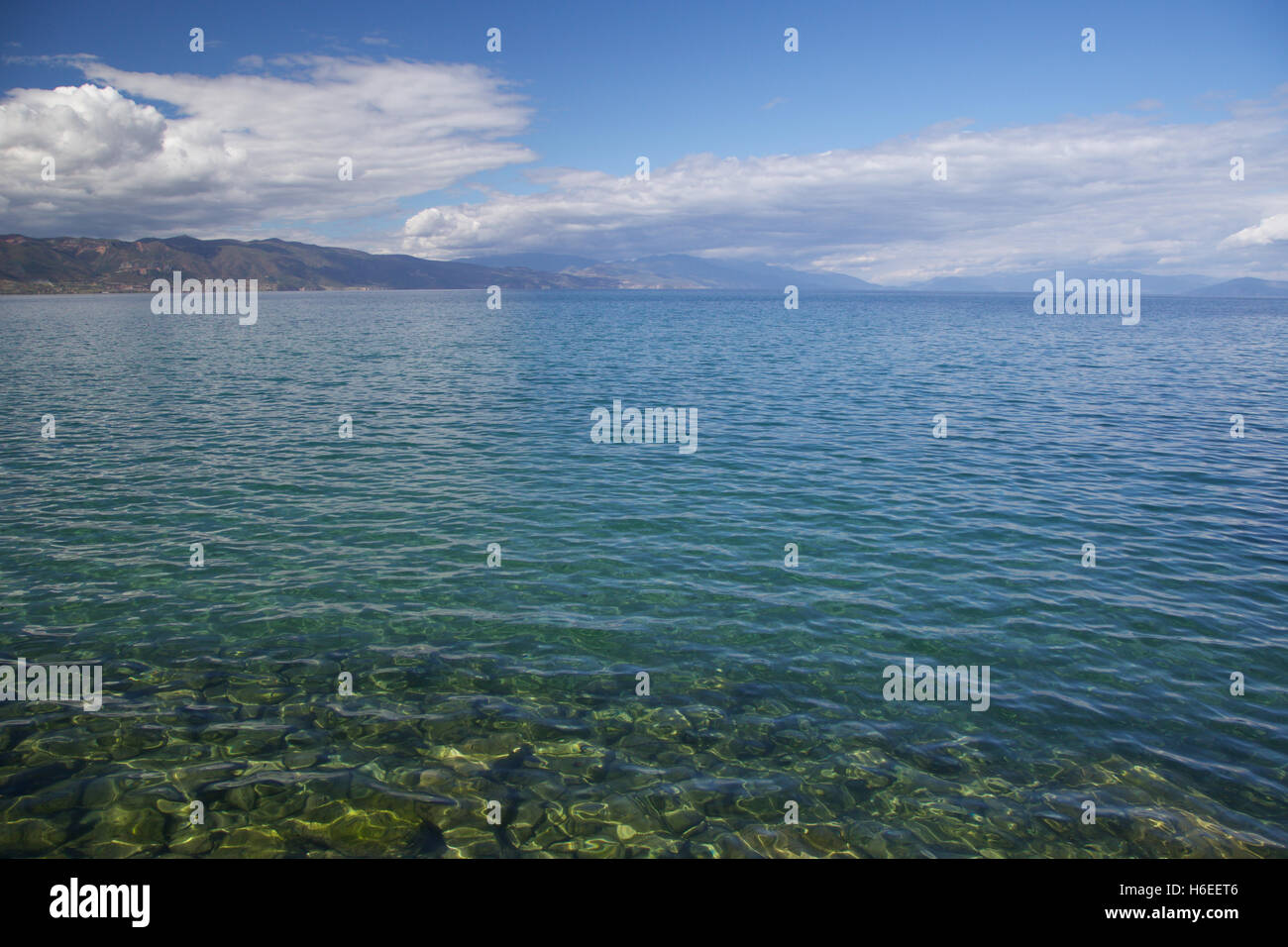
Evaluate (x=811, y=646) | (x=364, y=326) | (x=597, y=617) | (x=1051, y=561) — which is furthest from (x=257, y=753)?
(x=364, y=326)

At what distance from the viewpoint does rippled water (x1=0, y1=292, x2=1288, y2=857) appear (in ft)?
35.9

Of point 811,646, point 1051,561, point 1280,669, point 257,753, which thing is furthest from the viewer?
point 1051,561

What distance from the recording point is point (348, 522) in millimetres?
23656

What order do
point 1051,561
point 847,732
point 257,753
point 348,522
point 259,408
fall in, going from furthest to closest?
point 259,408, point 348,522, point 1051,561, point 847,732, point 257,753

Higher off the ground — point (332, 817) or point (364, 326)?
point (364, 326)

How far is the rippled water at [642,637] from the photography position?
10945mm

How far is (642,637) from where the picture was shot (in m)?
16.5

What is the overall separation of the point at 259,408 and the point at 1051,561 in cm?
4461

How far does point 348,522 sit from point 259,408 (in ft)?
84.6
